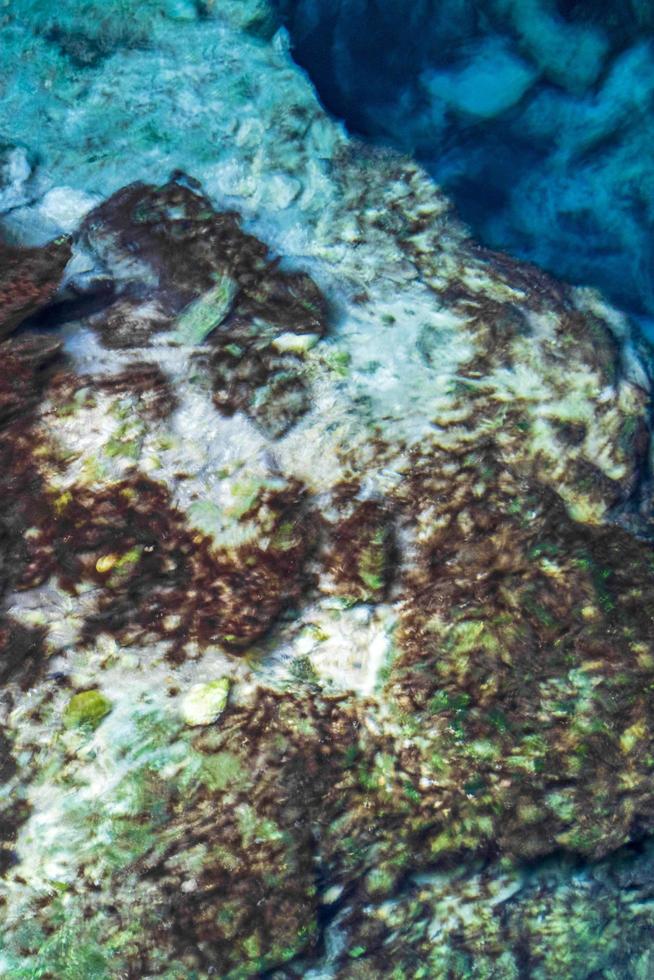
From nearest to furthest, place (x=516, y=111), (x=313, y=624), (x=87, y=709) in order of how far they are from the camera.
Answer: (x=87, y=709), (x=313, y=624), (x=516, y=111)

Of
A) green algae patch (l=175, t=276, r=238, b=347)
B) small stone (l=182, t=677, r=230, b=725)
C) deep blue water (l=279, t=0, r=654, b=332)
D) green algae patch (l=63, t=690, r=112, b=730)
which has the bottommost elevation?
green algae patch (l=63, t=690, r=112, b=730)

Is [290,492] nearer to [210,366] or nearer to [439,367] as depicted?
[210,366]

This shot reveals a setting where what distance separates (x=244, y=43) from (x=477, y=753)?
3.67 metres

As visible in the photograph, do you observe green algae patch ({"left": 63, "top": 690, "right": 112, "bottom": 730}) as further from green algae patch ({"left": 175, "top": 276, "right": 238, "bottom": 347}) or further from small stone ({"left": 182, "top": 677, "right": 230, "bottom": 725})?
green algae patch ({"left": 175, "top": 276, "right": 238, "bottom": 347})

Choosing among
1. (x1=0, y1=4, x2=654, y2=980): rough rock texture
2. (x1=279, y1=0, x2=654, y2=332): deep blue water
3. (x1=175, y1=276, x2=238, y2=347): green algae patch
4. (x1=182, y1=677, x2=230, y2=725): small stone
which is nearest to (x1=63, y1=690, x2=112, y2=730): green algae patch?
(x1=0, y1=4, x2=654, y2=980): rough rock texture

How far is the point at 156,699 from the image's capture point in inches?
104

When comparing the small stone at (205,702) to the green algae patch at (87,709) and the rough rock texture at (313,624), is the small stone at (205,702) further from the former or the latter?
the green algae patch at (87,709)

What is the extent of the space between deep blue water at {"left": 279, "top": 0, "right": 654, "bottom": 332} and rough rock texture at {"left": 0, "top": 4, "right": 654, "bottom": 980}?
1292mm

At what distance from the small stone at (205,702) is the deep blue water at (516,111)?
279cm

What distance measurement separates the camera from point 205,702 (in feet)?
8.71

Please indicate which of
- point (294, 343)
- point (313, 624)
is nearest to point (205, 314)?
point (294, 343)

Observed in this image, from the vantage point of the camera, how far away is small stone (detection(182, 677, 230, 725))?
264cm

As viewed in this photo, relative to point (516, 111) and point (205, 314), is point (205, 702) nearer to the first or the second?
point (205, 314)

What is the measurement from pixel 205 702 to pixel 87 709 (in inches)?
16.4
